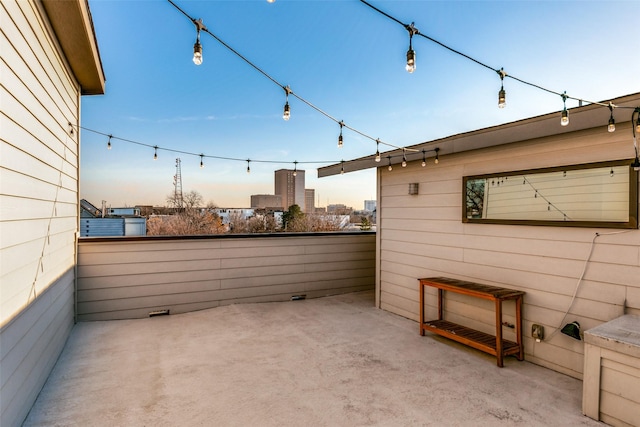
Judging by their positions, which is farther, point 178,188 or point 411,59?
point 178,188

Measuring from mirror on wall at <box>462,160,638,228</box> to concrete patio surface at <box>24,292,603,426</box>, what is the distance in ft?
4.32

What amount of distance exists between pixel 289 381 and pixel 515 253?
240 cm

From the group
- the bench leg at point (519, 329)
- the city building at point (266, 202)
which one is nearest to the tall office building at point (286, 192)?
the city building at point (266, 202)

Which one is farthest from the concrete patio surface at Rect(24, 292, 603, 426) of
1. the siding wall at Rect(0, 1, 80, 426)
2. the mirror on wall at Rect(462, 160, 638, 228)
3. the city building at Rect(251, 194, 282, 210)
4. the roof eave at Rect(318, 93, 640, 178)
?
the city building at Rect(251, 194, 282, 210)

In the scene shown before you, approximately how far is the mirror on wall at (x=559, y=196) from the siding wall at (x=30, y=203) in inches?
150

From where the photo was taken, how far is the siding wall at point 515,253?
2.59m

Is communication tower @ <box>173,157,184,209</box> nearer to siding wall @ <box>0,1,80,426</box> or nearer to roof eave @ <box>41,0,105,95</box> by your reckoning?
roof eave @ <box>41,0,105,95</box>

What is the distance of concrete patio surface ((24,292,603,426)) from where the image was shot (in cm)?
216

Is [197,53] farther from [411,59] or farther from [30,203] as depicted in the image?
[30,203]

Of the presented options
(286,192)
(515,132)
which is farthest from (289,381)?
(286,192)

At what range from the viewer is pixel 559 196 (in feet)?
9.55

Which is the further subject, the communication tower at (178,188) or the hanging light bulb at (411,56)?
the communication tower at (178,188)

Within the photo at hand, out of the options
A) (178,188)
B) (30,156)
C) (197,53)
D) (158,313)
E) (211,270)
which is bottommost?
(158,313)

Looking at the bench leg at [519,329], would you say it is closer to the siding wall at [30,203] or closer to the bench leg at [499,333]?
the bench leg at [499,333]
